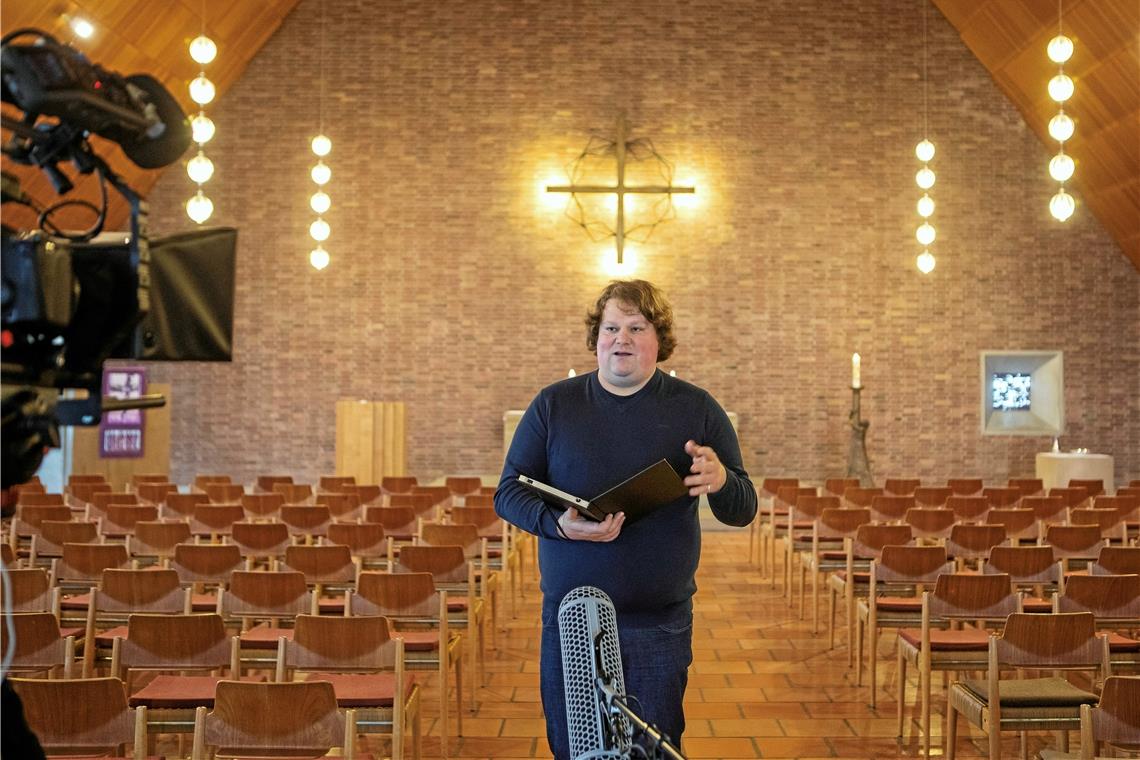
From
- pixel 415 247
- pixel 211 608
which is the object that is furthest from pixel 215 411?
pixel 211 608

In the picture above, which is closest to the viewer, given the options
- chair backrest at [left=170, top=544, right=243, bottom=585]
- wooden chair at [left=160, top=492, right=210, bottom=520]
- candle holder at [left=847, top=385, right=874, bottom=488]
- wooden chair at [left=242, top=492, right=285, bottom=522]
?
chair backrest at [left=170, top=544, right=243, bottom=585]

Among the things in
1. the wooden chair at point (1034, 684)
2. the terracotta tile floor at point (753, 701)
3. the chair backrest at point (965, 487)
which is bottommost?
the terracotta tile floor at point (753, 701)

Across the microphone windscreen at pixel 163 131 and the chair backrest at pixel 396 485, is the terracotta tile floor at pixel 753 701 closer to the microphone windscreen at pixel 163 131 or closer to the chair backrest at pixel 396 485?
the chair backrest at pixel 396 485

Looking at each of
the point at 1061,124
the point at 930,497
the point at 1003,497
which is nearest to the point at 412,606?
the point at 930,497

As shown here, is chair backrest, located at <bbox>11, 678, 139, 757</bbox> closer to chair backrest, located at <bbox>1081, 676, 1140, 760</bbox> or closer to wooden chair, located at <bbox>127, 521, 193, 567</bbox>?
chair backrest, located at <bbox>1081, 676, 1140, 760</bbox>

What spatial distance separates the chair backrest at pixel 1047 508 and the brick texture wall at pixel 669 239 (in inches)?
236

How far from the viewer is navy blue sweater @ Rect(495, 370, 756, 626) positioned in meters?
2.60

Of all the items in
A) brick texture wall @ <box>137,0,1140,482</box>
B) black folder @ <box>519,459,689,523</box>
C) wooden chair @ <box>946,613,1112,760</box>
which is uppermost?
brick texture wall @ <box>137,0,1140,482</box>

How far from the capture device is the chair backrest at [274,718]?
3154 millimetres

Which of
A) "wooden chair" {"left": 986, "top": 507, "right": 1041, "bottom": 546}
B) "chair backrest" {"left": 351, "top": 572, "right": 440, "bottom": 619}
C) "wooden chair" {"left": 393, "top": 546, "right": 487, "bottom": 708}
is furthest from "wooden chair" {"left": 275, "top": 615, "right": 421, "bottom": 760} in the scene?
"wooden chair" {"left": 986, "top": 507, "right": 1041, "bottom": 546}

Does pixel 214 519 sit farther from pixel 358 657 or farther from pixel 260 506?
pixel 358 657

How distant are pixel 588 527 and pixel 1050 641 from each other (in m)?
2.44

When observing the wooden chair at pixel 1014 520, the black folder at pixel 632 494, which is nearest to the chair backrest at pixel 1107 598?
the wooden chair at pixel 1014 520

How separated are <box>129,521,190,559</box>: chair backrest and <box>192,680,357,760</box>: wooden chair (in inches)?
138
